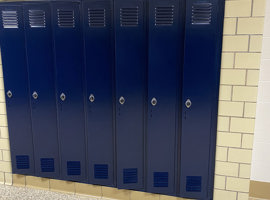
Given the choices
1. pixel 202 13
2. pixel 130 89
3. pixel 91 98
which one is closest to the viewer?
pixel 202 13

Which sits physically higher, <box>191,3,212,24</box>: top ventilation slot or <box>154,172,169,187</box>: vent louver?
<box>191,3,212,24</box>: top ventilation slot

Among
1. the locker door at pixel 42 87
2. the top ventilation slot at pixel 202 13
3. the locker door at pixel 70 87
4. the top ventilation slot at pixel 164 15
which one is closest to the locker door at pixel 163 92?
the top ventilation slot at pixel 164 15

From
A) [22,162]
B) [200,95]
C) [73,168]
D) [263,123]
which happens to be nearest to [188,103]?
[200,95]

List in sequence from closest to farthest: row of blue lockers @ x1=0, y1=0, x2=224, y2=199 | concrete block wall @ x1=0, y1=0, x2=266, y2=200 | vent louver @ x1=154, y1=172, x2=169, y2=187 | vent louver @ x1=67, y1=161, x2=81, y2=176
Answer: concrete block wall @ x1=0, y1=0, x2=266, y2=200 < row of blue lockers @ x1=0, y1=0, x2=224, y2=199 < vent louver @ x1=154, y1=172, x2=169, y2=187 < vent louver @ x1=67, y1=161, x2=81, y2=176

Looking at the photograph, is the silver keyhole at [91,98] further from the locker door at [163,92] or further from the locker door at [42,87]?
the locker door at [163,92]

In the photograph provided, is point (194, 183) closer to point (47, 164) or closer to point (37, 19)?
point (47, 164)

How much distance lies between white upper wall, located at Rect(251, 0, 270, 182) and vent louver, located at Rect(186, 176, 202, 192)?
71 cm

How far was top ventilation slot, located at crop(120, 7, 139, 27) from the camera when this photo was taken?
2295mm

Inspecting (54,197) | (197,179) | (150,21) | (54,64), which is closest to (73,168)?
(54,197)

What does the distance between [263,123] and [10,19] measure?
9.16ft

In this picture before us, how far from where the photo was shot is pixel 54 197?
109 inches

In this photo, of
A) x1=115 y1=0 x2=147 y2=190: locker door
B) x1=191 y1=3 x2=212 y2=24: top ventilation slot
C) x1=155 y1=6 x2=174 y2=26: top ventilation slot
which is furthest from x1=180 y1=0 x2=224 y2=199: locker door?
x1=115 y1=0 x2=147 y2=190: locker door

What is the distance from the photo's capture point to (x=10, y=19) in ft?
8.56

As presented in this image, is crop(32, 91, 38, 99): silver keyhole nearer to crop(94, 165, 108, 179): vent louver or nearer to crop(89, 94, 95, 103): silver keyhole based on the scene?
crop(89, 94, 95, 103): silver keyhole
